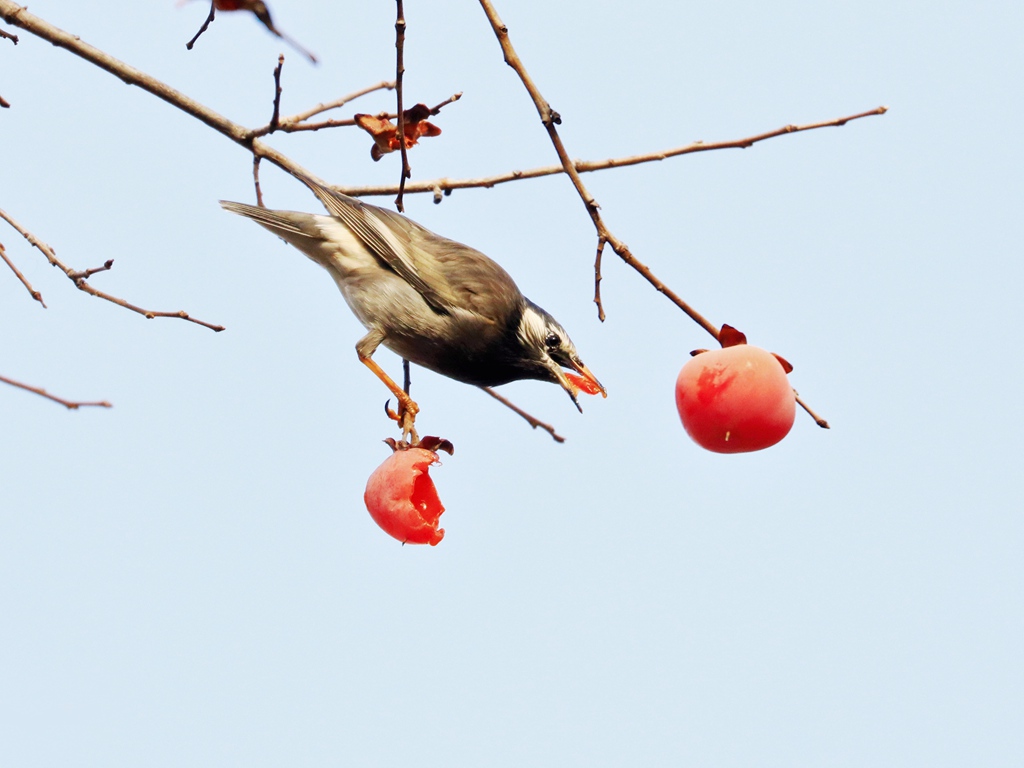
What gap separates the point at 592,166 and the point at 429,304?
158 cm

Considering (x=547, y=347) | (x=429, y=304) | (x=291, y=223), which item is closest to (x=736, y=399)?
(x=547, y=347)

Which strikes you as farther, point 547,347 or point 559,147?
point 547,347

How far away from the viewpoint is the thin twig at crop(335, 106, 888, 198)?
380 centimetres

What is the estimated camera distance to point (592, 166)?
425 cm

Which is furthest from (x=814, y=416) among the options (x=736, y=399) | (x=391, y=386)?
(x=391, y=386)

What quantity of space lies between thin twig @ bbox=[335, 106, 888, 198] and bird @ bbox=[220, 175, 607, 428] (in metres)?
0.63

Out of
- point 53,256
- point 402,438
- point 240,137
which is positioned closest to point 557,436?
point 402,438

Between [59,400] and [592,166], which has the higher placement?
[592,166]

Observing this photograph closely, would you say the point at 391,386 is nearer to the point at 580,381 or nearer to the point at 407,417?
the point at 407,417

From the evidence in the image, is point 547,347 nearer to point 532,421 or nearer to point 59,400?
point 532,421

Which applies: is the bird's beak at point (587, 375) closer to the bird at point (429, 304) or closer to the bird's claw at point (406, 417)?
the bird at point (429, 304)

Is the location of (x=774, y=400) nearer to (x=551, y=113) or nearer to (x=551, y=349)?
(x=551, y=113)

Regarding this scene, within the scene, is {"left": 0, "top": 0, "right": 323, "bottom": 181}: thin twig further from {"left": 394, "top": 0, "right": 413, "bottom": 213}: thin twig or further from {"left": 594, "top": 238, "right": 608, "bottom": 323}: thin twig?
{"left": 594, "top": 238, "right": 608, "bottom": 323}: thin twig

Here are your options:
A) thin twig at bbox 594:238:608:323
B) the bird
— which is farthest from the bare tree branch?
the bird
